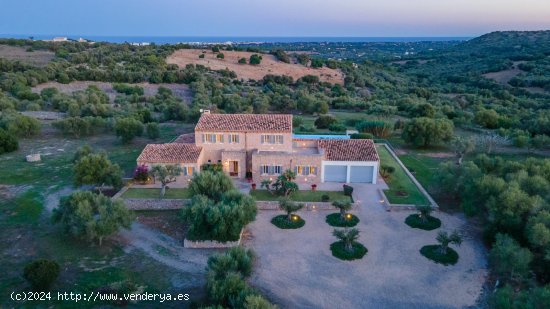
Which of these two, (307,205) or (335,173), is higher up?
(335,173)

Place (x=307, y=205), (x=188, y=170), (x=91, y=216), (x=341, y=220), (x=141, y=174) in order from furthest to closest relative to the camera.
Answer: (x=188, y=170), (x=141, y=174), (x=307, y=205), (x=341, y=220), (x=91, y=216)

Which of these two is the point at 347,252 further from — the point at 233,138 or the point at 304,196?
the point at 233,138

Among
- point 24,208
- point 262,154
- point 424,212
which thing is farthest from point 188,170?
point 424,212

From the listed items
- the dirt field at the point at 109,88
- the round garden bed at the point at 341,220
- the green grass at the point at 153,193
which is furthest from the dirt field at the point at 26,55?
the round garden bed at the point at 341,220

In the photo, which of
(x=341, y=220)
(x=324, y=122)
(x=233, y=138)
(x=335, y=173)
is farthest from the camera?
(x=324, y=122)

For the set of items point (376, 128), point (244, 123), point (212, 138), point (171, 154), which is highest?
point (244, 123)

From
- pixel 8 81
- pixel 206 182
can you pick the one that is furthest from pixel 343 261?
pixel 8 81

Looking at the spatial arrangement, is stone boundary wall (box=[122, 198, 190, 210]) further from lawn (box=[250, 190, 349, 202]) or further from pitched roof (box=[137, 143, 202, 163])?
lawn (box=[250, 190, 349, 202])
